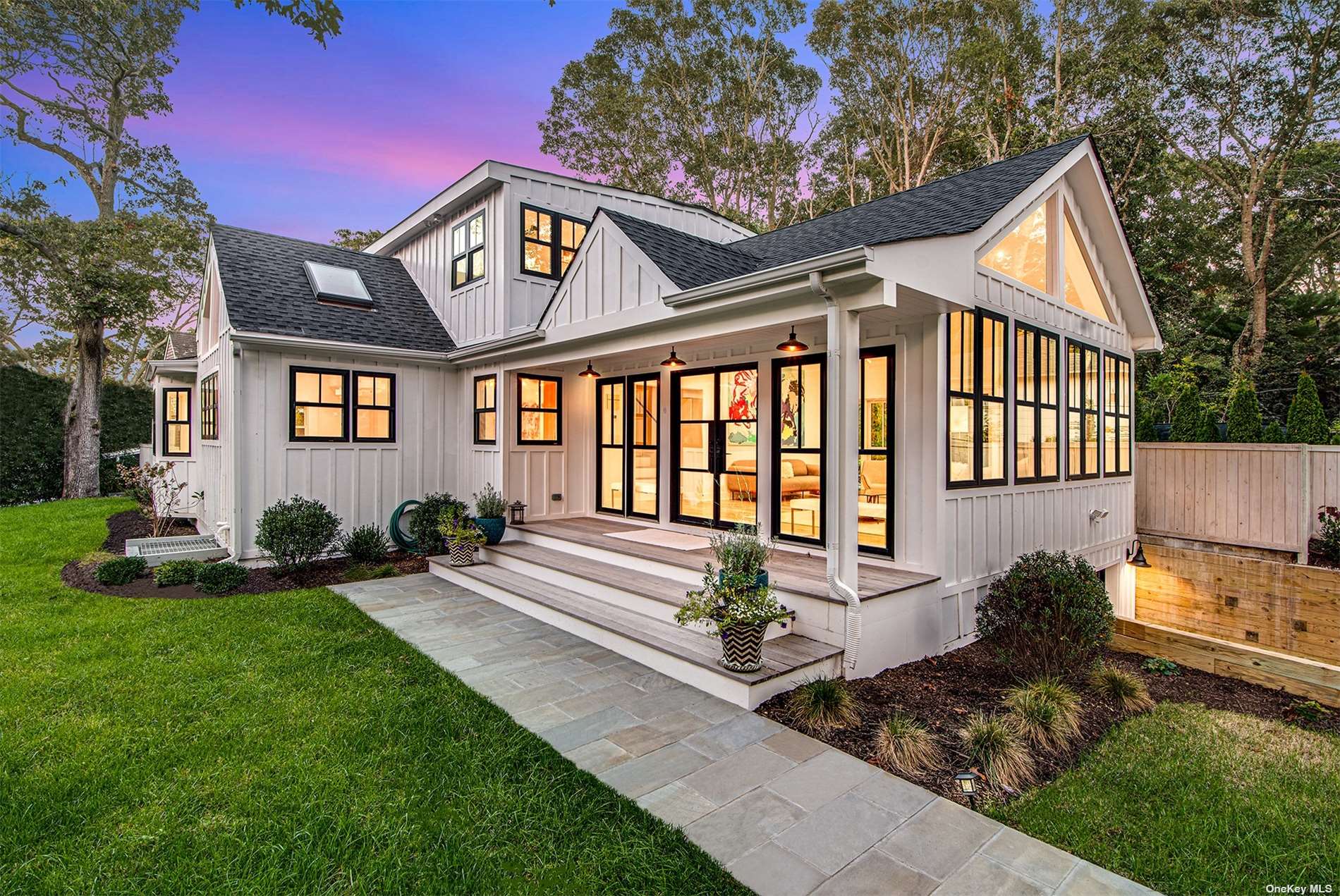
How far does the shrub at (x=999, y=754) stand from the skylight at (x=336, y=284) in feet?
32.6

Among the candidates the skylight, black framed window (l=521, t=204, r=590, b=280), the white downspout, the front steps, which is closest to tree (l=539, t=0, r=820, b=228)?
black framed window (l=521, t=204, r=590, b=280)

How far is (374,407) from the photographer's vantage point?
29.2ft

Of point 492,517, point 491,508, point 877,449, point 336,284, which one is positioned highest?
point 336,284

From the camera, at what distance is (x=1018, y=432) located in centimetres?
597

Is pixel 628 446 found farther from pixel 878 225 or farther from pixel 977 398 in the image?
pixel 977 398

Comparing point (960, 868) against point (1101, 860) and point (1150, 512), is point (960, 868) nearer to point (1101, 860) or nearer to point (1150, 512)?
point (1101, 860)

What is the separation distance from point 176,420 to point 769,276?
13353 millimetres

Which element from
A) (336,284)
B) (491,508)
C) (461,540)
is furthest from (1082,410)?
(336,284)

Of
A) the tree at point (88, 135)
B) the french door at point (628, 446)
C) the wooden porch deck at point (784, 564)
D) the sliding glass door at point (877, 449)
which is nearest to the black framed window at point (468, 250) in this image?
the french door at point (628, 446)

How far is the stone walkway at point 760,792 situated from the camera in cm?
232

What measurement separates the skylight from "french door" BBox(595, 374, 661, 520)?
427cm

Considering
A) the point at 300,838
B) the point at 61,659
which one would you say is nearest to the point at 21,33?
the point at 61,659

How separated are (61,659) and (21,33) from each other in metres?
17.8

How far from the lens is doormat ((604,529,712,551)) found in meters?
6.57
